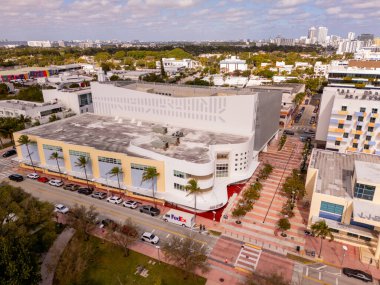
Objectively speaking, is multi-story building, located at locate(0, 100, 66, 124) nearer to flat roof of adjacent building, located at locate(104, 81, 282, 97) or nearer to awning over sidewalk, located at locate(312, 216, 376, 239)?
flat roof of adjacent building, located at locate(104, 81, 282, 97)

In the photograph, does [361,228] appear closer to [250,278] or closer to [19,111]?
[250,278]

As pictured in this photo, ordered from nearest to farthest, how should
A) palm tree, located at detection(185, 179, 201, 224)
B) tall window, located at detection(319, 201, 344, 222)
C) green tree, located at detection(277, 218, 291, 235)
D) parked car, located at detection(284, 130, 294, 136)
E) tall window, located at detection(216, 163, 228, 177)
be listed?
tall window, located at detection(319, 201, 344, 222) < green tree, located at detection(277, 218, 291, 235) < palm tree, located at detection(185, 179, 201, 224) < tall window, located at detection(216, 163, 228, 177) < parked car, located at detection(284, 130, 294, 136)

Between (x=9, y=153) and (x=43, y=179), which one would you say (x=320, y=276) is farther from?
(x=9, y=153)

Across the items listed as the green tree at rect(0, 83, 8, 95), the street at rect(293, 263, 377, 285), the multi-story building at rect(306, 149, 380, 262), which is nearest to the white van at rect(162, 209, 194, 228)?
the street at rect(293, 263, 377, 285)

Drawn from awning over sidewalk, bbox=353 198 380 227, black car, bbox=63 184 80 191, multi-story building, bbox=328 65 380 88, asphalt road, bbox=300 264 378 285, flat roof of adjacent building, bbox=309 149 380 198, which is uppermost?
multi-story building, bbox=328 65 380 88

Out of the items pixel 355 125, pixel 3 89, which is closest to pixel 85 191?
pixel 355 125

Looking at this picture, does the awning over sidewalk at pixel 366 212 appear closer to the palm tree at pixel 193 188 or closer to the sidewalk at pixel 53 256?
the palm tree at pixel 193 188

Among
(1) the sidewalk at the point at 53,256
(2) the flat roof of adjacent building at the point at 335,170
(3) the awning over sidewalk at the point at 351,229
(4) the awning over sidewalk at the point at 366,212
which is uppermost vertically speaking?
(2) the flat roof of adjacent building at the point at 335,170

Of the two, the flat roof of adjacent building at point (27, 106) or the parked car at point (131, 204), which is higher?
the flat roof of adjacent building at point (27, 106)

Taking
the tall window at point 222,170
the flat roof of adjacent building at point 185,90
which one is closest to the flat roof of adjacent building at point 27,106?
the flat roof of adjacent building at point 185,90
